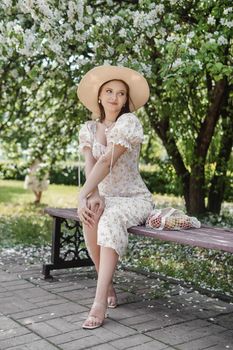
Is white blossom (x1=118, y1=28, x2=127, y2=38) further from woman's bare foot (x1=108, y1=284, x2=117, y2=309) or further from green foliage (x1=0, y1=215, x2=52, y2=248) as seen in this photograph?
green foliage (x1=0, y1=215, x2=52, y2=248)

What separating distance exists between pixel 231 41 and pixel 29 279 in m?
2.81

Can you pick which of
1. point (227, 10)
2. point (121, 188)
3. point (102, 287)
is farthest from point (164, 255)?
point (227, 10)

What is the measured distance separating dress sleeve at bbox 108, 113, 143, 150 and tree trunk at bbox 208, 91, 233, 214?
433cm

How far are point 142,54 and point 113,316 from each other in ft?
8.27

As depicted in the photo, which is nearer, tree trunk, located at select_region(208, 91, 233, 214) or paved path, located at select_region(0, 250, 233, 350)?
paved path, located at select_region(0, 250, 233, 350)

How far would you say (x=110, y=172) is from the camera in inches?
148

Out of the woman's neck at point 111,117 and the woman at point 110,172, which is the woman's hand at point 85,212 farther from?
the woman's neck at point 111,117

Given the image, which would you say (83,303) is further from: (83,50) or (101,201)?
(83,50)

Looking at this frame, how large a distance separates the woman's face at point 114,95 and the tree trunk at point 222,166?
4.22m

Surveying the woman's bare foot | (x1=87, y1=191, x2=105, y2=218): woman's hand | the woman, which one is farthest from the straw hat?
the woman's bare foot

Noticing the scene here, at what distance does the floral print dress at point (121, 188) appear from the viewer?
342 centimetres

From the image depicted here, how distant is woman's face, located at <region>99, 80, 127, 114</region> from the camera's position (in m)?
3.76

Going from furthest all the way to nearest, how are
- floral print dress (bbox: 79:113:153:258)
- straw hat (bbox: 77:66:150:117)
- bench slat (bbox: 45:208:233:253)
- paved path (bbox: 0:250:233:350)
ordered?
straw hat (bbox: 77:66:150:117) → floral print dress (bbox: 79:113:153:258) → paved path (bbox: 0:250:233:350) → bench slat (bbox: 45:208:233:253)

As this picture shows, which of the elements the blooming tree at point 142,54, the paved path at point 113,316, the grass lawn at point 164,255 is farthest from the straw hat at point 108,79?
the grass lawn at point 164,255
